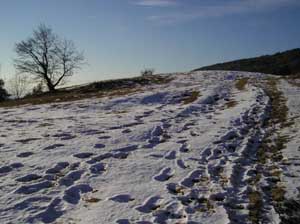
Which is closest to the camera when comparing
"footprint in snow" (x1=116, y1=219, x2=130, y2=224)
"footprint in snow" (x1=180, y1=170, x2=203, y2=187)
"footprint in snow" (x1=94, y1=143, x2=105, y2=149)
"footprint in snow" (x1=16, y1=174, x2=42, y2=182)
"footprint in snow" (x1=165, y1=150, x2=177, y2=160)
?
"footprint in snow" (x1=116, y1=219, x2=130, y2=224)

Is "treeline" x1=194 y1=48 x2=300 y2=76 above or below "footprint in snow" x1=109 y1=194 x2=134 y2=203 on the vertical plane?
above

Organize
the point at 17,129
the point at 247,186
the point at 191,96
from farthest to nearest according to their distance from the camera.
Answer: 1. the point at 191,96
2. the point at 17,129
3. the point at 247,186

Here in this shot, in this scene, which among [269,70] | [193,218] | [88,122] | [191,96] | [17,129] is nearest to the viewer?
[193,218]

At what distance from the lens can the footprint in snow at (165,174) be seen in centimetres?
855

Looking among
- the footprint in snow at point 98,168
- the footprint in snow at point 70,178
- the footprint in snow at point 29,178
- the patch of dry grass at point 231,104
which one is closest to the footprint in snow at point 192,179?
the footprint in snow at point 98,168

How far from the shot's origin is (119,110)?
20.9m

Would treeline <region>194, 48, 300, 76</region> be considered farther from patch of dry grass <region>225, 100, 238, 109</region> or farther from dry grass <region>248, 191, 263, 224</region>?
dry grass <region>248, 191, 263, 224</region>

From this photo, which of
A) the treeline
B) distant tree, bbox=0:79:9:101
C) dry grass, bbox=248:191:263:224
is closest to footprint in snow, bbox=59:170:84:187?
dry grass, bbox=248:191:263:224

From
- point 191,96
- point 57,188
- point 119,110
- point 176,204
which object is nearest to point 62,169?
point 57,188

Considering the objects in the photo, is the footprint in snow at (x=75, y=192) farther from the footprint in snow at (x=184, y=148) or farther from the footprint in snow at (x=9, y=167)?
the footprint in snow at (x=184, y=148)

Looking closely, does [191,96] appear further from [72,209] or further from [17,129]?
[72,209]

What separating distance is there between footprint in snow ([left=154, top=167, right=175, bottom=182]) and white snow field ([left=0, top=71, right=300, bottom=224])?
2cm

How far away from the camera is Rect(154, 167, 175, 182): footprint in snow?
8555 mm

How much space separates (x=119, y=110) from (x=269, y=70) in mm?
47388
